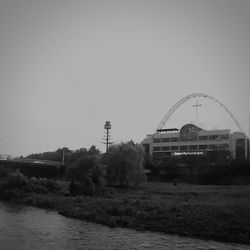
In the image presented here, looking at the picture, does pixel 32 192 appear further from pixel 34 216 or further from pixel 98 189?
pixel 34 216

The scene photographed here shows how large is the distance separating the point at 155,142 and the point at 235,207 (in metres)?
145

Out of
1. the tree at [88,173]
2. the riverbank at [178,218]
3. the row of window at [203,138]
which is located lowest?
the riverbank at [178,218]

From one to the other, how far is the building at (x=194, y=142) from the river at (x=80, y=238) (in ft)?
422

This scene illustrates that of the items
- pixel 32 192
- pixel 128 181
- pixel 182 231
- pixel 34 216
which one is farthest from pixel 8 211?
pixel 128 181

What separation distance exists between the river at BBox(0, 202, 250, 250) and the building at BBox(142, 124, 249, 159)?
128732 millimetres

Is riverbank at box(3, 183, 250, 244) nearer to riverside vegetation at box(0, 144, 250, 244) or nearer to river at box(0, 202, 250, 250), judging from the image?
riverside vegetation at box(0, 144, 250, 244)

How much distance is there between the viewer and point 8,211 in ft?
153

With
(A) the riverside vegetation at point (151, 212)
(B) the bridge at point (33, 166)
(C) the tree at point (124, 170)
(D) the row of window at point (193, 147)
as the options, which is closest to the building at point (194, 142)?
(D) the row of window at point (193, 147)

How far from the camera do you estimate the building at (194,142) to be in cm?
16188

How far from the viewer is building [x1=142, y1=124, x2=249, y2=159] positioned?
531 feet

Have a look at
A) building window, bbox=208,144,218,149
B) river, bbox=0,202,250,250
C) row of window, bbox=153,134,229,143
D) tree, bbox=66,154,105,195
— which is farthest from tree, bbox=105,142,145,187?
row of window, bbox=153,134,229,143

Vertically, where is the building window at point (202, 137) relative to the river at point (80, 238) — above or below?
above

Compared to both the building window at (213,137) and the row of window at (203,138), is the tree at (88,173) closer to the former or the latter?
the row of window at (203,138)

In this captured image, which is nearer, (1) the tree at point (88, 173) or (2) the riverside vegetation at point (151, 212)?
(2) the riverside vegetation at point (151, 212)
